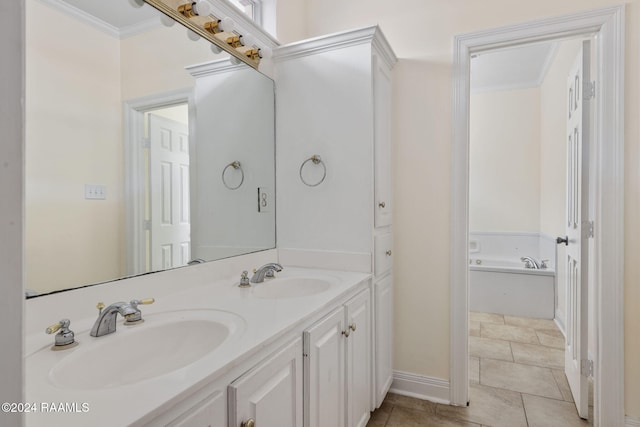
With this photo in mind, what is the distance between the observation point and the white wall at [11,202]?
34cm

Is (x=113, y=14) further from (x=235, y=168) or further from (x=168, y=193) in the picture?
(x=235, y=168)

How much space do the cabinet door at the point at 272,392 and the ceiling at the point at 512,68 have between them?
3.19 meters

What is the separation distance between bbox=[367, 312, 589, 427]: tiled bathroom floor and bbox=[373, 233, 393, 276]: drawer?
82 centimetres

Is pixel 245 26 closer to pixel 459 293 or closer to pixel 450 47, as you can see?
pixel 450 47

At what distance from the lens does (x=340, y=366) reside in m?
1.40

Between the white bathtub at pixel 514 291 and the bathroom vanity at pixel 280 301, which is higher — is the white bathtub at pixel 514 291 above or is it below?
below

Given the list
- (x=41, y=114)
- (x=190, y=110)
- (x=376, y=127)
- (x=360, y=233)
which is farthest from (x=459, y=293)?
(x=41, y=114)

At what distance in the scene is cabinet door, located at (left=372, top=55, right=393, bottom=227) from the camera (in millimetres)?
1833

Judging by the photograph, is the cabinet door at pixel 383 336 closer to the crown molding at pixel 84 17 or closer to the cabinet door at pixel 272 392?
the cabinet door at pixel 272 392

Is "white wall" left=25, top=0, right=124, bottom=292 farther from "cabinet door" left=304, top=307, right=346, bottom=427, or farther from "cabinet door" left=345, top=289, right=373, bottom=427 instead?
"cabinet door" left=345, top=289, right=373, bottom=427

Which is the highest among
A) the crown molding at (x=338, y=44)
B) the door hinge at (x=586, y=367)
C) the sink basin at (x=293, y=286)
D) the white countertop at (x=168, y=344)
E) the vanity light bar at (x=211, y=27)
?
the crown molding at (x=338, y=44)

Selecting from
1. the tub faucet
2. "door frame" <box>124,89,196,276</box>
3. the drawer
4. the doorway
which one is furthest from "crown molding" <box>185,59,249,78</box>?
the tub faucet

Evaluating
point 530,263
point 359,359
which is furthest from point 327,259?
point 530,263

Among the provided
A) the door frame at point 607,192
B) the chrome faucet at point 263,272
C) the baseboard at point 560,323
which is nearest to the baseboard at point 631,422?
the door frame at point 607,192
